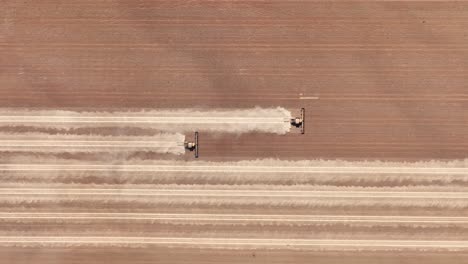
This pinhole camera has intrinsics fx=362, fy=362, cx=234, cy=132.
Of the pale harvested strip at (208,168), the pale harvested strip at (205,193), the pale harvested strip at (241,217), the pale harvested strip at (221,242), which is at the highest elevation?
the pale harvested strip at (208,168)

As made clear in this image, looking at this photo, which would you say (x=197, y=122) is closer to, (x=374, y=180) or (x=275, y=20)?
(x=275, y=20)

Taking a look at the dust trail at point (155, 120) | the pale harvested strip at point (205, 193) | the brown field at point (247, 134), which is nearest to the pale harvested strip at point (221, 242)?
the brown field at point (247, 134)

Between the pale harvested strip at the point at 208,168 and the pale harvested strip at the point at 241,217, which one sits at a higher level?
the pale harvested strip at the point at 208,168

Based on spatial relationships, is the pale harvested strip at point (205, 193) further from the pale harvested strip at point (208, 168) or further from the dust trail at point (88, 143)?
the dust trail at point (88, 143)

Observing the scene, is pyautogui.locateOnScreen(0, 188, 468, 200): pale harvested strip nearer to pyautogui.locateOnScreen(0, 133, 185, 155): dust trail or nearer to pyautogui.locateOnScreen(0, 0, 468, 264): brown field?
pyautogui.locateOnScreen(0, 0, 468, 264): brown field

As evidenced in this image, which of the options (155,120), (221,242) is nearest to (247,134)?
(155,120)

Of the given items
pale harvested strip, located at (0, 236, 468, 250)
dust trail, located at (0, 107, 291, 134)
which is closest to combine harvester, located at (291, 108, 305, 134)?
dust trail, located at (0, 107, 291, 134)

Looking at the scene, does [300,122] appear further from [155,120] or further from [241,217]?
[155,120]
